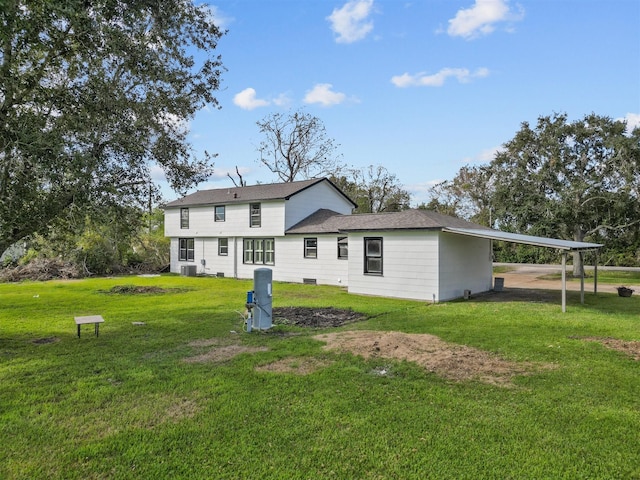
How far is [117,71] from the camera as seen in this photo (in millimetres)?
7762

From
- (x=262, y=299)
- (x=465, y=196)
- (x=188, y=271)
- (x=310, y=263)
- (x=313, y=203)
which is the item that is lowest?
(x=188, y=271)

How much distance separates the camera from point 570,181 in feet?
73.4

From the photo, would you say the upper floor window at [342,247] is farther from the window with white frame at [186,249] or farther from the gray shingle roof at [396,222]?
the window with white frame at [186,249]

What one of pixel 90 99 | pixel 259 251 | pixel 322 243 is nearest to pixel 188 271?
pixel 259 251

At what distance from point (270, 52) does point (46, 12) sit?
7.94 metres

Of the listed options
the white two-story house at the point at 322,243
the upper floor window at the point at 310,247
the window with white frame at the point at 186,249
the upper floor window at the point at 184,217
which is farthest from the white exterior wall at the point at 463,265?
the upper floor window at the point at 184,217

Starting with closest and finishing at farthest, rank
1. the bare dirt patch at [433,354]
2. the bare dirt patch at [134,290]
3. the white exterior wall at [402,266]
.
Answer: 1. the bare dirt patch at [433,354]
2. the white exterior wall at [402,266]
3. the bare dirt patch at [134,290]

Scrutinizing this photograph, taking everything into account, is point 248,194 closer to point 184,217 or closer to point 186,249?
point 184,217

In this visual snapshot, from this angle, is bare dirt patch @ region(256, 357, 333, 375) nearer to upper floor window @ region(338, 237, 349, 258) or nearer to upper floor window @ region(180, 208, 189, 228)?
upper floor window @ region(338, 237, 349, 258)

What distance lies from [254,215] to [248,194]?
193 centimetres

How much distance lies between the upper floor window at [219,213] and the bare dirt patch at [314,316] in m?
13.9

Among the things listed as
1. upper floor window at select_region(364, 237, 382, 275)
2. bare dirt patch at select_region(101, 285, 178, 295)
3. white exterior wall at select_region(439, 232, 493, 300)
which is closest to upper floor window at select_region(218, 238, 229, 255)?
bare dirt patch at select_region(101, 285, 178, 295)

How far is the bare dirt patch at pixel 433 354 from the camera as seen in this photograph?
596 centimetres

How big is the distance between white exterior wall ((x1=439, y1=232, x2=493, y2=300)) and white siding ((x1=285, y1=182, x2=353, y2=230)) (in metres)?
9.81
